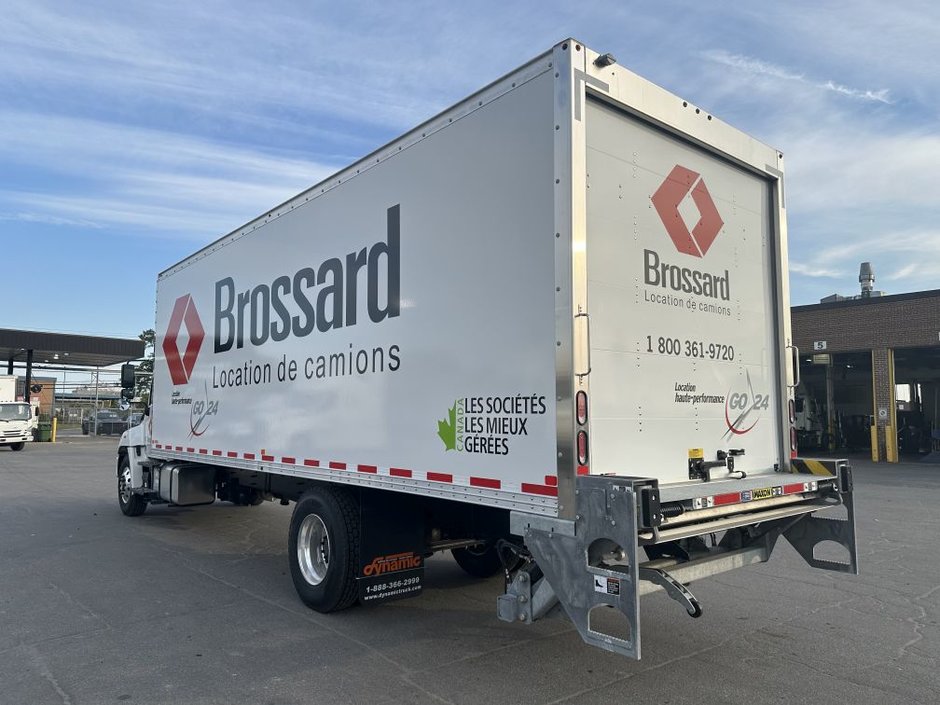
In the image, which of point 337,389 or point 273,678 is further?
point 337,389

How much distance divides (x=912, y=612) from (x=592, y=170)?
4.73 m

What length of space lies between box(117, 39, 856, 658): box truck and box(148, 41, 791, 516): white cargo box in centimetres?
2

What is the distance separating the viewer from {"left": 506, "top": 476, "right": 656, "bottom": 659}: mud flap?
351 centimetres

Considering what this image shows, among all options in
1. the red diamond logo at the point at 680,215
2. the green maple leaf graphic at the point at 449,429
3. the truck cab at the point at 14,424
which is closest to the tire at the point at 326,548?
the green maple leaf graphic at the point at 449,429

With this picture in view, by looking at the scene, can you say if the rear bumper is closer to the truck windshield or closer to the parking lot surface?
the parking lot surface

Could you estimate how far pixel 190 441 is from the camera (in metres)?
8.91

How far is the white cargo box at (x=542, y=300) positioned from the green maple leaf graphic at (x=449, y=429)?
0.01m

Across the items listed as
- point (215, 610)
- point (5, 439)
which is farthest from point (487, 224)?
point (5, 439)

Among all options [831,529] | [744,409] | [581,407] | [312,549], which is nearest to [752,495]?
[744,409]

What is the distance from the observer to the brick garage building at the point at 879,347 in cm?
2356

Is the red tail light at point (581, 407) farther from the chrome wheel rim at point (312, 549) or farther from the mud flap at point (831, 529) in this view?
the chrome wheel rim at point (312, 549)

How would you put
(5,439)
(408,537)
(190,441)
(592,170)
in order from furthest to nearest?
(5,439)
(190,441)
(408,537)
(592,170)

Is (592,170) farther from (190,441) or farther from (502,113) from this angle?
(190,441)

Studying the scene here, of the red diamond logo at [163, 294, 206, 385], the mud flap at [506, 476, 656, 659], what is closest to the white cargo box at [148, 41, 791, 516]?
the mud flap at [506, 476, 656, 659]
